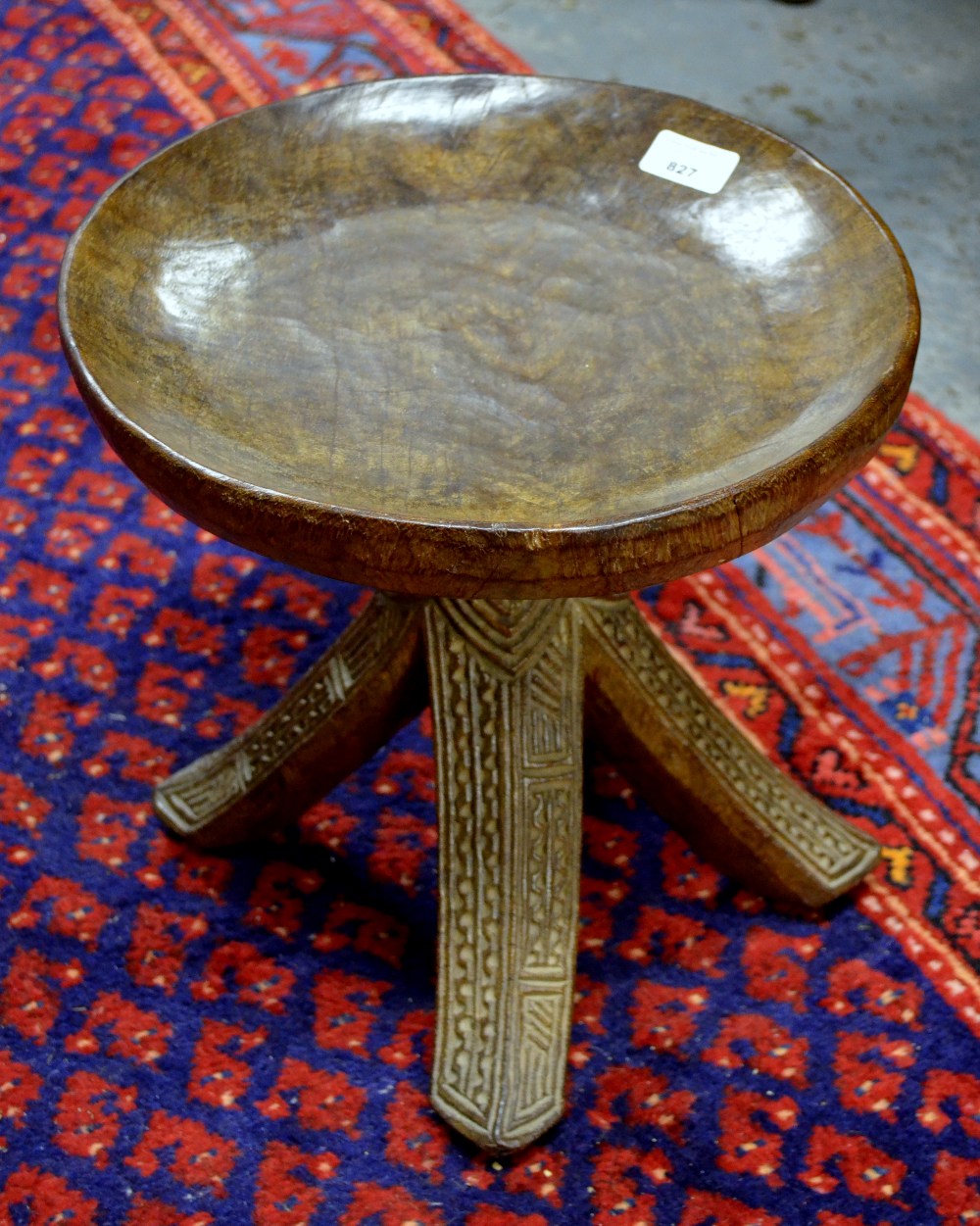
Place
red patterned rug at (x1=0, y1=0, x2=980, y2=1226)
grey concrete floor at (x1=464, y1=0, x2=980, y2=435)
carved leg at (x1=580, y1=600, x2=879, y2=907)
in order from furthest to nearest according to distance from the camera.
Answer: grey concrete floor at (x1=464, y1=0, x2=980, y2=435)
carved leg at (x1=580, y1=600, x2=879, y2=907)
red patterned rug at (x1=0, y1=0, x2=980, y2=1226)

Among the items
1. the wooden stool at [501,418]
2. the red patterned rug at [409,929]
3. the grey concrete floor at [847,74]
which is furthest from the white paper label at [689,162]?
the grey concrete floor at [847,74]

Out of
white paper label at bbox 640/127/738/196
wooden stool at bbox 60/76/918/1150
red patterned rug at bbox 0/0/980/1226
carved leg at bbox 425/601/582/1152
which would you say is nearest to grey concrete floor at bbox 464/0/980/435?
red patterned rug at bbox 0/0/980/1226

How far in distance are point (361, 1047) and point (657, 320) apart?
2.49 ft

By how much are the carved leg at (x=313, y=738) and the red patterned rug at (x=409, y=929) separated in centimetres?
6

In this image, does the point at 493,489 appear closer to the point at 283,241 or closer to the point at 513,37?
the point at 283,241

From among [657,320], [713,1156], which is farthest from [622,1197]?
[657,320]

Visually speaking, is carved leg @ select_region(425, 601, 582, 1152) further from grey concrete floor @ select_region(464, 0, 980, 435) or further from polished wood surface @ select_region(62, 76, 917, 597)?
grey concrete floor @ select_region(464, 0, 980, 435)

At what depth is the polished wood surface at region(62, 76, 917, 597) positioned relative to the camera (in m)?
0.97

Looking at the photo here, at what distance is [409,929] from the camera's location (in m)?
1.51

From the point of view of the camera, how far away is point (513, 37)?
306 centimetres

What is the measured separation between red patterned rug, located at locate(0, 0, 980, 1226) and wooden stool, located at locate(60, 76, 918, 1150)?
7 centimetres

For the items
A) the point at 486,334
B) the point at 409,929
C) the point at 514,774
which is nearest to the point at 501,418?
the point at 486,334

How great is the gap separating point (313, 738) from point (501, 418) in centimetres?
45

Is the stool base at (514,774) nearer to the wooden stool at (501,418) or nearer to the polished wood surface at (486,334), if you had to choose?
the wooden stool at (501,418)
